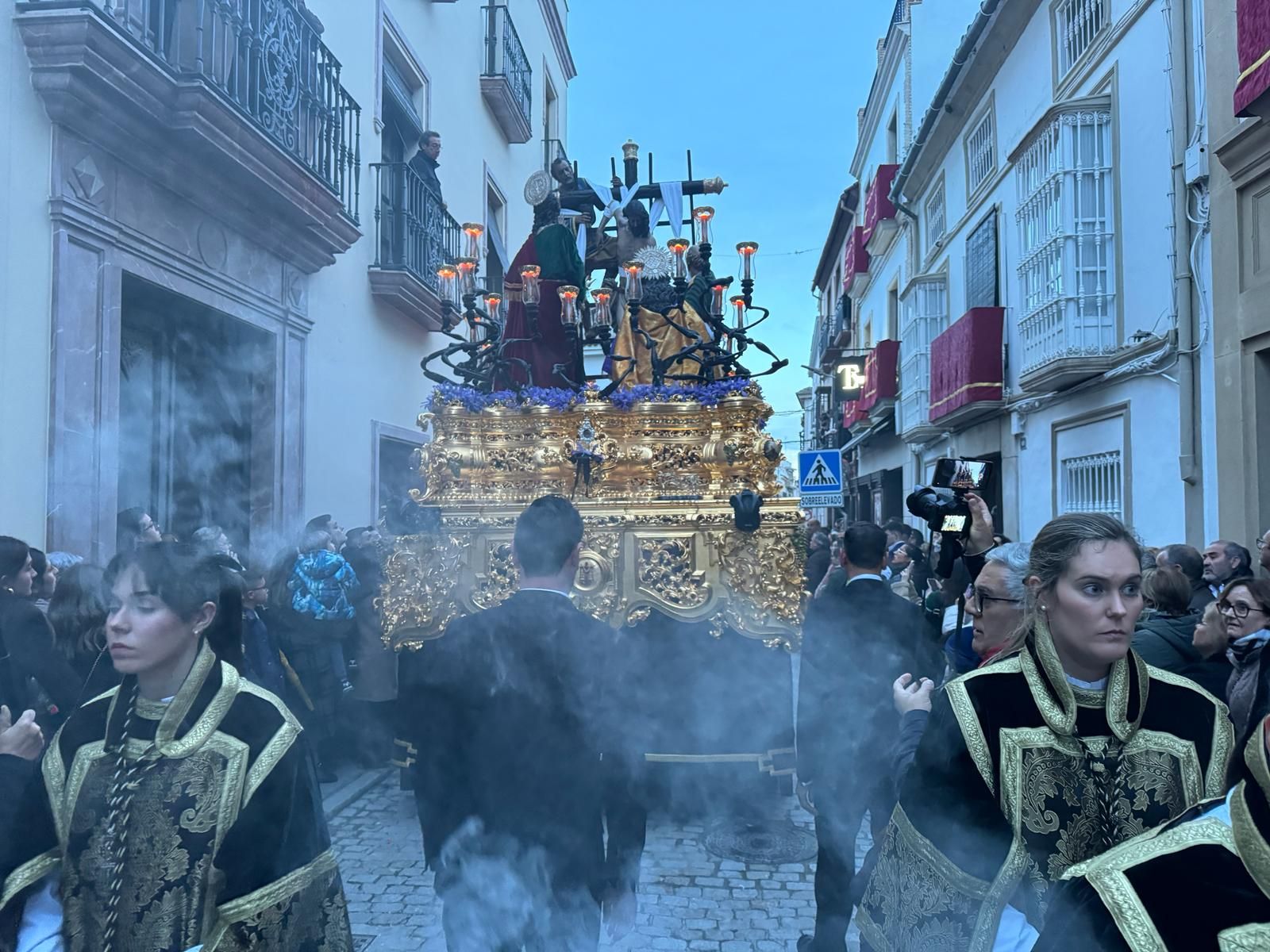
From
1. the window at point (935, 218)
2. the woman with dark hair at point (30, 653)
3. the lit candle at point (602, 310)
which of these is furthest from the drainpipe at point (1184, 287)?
the woman with dark hair at point (30, 653)

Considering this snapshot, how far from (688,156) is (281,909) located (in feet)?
17.5

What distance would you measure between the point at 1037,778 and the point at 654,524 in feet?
9.30

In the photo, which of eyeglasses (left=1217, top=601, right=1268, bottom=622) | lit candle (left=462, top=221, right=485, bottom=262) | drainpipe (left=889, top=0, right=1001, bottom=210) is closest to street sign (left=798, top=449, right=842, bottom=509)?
lit candle (left=462, top=221, right=485, bottom=262)

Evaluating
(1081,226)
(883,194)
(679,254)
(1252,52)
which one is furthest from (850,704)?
(883,194)

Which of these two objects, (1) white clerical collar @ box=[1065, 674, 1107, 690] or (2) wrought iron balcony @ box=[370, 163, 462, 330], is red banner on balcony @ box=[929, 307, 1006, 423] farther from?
(1) white clerical collar @ box=[1065, 674, 1107, 690]

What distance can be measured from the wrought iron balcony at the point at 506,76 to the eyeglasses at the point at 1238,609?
1089 centimetres

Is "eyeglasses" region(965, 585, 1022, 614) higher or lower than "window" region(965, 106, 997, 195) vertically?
lower

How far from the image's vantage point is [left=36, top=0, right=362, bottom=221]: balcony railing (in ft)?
15.5

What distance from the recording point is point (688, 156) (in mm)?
5961

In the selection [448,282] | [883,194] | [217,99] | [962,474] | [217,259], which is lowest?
[962,474]

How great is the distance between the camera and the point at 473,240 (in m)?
4.79

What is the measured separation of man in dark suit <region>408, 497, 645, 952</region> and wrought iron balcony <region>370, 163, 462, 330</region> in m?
6.49

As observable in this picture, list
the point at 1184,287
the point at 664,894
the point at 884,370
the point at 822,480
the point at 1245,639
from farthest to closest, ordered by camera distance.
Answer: the point at 884,370 < the point at 822,480 < the point at 1184,287 < the point at 664,894 < the point at 1245,639

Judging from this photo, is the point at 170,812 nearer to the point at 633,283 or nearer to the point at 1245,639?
the point at 1245,639
